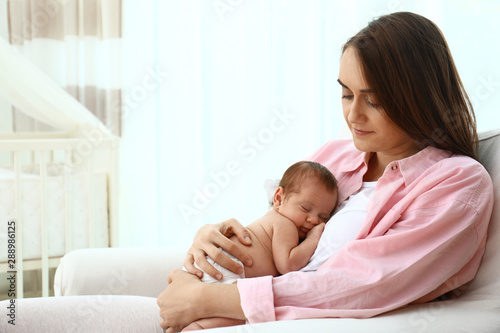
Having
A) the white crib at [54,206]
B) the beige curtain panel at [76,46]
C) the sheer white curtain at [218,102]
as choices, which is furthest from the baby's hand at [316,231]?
the beige curtain panel at [76,46]

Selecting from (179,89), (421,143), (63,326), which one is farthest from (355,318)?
(179,89)

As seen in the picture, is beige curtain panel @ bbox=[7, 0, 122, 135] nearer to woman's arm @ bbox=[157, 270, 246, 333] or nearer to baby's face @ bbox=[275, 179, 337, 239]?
baby's face @ bbox=[275, 179, 337, 239]

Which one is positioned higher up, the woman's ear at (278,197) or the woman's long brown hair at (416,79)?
the woman's long brown hair at (416,79)

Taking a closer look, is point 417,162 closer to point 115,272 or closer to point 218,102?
point 115,272

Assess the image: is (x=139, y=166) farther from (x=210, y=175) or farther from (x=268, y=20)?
(x=268, y=20)

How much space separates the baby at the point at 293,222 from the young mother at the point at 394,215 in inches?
2.5

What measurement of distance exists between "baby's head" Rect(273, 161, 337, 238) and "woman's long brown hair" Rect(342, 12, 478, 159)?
0.95 feet

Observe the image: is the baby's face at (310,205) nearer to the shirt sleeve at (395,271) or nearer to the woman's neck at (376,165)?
the woman's neck at (376,165)

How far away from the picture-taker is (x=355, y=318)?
110 centimetres

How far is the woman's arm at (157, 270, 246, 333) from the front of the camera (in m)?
1.18

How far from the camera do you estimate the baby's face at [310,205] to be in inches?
58.1

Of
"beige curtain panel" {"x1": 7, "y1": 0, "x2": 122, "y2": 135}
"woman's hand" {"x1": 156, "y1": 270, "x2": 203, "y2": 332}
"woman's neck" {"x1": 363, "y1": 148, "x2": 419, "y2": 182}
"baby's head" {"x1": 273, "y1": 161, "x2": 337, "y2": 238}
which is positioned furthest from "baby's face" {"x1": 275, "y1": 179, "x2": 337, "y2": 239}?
"beige curtain panel" {"x1": 7, "y1": 0, "x2": 122, "y2": 135}

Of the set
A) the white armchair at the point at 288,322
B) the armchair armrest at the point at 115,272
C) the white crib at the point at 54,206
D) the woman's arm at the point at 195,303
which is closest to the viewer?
the white armchair at the point at 288,322

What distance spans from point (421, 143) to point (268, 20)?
218 cm
